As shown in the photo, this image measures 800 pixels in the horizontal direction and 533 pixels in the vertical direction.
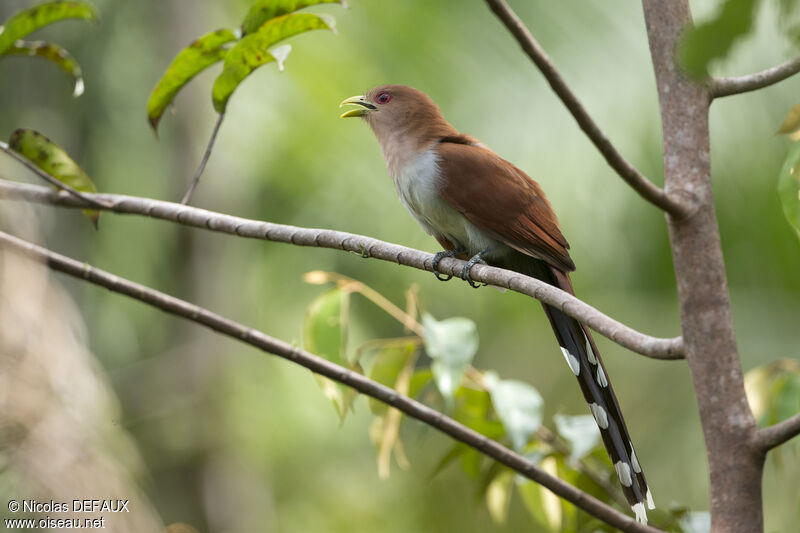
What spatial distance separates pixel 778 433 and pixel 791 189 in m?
0.34

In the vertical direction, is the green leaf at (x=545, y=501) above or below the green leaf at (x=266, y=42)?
below

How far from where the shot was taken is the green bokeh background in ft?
20.5

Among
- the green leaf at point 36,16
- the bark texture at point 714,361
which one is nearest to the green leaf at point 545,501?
the bark texture at point 714,361

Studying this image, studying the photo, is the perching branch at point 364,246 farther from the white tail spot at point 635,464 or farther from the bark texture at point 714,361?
the white tail spot at point 635,464

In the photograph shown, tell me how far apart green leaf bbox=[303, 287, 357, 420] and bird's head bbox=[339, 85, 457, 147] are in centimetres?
78

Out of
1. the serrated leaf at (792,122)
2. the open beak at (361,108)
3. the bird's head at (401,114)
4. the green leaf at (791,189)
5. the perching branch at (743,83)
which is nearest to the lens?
the green leaf at (791,189)

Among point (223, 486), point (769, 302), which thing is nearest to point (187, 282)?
point (223, 486)

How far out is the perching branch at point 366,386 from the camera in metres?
1.34

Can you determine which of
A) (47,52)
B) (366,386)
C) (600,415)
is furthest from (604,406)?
(47,52)

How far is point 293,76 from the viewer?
899 centimetres

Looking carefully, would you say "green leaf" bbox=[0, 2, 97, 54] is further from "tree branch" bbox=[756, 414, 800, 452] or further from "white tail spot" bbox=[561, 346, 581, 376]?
"tree branch" bbox=[756, 414, 800, 452]

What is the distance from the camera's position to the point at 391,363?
6.17ft

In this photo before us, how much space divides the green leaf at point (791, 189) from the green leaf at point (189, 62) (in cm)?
111

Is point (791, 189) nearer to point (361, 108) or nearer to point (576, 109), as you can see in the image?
point (576, 109)
